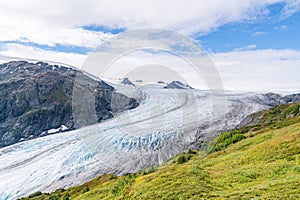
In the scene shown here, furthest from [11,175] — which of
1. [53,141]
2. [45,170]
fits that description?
[53,141]

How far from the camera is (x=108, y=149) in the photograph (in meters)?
56.3

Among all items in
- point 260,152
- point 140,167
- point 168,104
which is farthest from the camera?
point 168,104

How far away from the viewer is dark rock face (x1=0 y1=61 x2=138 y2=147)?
10738 centimetres

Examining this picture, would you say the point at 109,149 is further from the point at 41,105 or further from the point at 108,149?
the point at 41,105

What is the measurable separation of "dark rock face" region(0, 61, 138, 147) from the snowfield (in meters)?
27.9

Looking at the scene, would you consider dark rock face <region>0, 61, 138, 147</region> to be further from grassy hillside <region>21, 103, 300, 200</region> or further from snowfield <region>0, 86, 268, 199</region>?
grassy hillside <region>21, 103, 300, 200</region>

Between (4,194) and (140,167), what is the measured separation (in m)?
21.5

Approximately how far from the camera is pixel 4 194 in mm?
46344

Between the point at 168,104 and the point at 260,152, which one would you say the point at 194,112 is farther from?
the point at 260,152

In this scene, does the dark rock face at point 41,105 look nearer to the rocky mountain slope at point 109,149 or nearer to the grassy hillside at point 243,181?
the rocky mountain slope at point 109,149

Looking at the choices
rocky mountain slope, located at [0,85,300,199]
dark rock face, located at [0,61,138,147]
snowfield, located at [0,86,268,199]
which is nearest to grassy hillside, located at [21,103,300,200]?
rocky mountain slope, located at [0,85,300,199]

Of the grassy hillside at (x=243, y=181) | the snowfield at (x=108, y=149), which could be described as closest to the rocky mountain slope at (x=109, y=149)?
the snowfield at (x=108, y=149)

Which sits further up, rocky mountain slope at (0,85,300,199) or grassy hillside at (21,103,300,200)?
grassy hillside at (21,103,300,200)

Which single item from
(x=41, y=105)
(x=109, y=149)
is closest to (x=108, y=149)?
(x=109, y=149)
